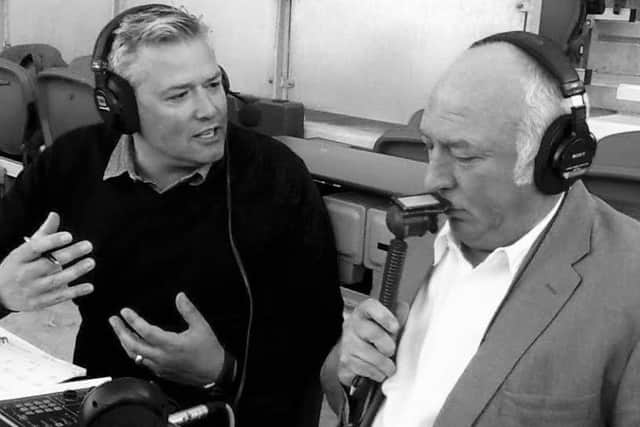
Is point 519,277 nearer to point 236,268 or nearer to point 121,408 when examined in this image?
point 121,408

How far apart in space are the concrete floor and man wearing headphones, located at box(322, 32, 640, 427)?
2182mm

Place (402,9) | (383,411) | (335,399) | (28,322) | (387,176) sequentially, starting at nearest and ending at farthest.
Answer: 1. (383,411)
2. (335,399)
3. (387,176)
4. (402,9)
5. (28,322)

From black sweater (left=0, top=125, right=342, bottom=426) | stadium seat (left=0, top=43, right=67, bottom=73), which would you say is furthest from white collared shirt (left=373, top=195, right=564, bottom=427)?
stadium seat (left=0, top=43, right=67, bottom=73)

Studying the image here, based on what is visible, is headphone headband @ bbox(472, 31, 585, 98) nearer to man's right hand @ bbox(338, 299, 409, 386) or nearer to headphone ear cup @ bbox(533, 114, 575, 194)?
headphone ear cup @ bbox(533, 114, 575, 194)

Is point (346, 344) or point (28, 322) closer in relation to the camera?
point (346, 344)

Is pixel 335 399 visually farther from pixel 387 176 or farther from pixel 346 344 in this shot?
pixel 387 176

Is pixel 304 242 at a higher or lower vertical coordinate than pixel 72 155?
lower

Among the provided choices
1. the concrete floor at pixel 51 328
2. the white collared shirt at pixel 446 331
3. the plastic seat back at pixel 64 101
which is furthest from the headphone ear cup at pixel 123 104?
the concrete floor at pixel 51 328

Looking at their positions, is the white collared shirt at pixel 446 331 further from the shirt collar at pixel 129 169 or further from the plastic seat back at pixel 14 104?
the plastic seat back at pixel 14 104

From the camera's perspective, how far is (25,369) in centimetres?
138

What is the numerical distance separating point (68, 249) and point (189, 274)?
0.32 m

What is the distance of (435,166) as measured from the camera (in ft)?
3.61

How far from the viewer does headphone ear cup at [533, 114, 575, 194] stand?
1.03 m

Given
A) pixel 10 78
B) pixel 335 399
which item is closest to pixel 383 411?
pixel 335 399
